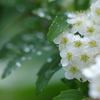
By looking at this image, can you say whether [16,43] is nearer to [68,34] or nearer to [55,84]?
[55,84]

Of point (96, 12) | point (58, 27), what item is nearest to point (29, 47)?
point (58, 27)

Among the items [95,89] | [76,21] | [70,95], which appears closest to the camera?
[95,89]

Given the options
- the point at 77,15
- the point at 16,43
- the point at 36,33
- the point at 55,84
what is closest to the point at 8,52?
the point at 16,43

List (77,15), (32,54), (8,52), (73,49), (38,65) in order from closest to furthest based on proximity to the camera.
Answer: (73,49)
(77,15)
(32,54)
(8,52)
(38,65)

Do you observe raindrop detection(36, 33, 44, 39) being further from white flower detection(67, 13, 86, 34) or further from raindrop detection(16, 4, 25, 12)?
white flower detection(67, 13, 86, 34)

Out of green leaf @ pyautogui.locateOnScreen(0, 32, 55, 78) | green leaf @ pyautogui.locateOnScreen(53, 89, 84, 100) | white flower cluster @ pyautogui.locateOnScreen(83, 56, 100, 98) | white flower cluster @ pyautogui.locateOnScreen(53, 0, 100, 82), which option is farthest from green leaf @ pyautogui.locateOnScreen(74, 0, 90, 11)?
white flower cluster @ pyautogui.locateOnScreen(83, 56, 100, 98)

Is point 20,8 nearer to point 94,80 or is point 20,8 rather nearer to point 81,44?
point 81,44
